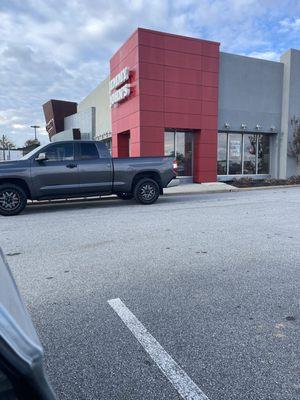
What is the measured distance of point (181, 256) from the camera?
562cm

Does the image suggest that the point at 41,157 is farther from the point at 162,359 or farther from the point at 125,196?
the point at 162,359

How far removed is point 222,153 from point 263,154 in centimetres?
312

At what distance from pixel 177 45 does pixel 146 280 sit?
50.5 feet

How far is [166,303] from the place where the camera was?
3.88 meters

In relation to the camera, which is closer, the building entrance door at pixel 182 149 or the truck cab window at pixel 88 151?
the truck cab window at pixel 88 151

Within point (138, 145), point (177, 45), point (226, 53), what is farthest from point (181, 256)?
point (226, 53)

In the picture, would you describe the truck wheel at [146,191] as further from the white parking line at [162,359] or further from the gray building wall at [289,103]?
the gray building wall at [289,103]

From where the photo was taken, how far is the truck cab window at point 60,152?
33.9 ft

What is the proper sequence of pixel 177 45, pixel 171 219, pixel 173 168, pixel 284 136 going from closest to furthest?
1. pixel 171 219
2. pixel 173 168
3. pixel 177 45
4. pixel 284 136

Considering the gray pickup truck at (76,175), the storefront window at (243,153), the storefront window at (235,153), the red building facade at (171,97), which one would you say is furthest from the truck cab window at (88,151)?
the storefront window at (235,153)

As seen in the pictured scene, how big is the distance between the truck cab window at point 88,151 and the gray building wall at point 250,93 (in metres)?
10.2

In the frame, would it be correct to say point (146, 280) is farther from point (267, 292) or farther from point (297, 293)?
point (297, 293)

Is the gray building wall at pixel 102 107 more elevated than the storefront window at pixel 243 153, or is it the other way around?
the gray building wall at pixel 102 107

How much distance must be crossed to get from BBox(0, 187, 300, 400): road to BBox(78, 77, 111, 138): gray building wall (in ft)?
57.8
